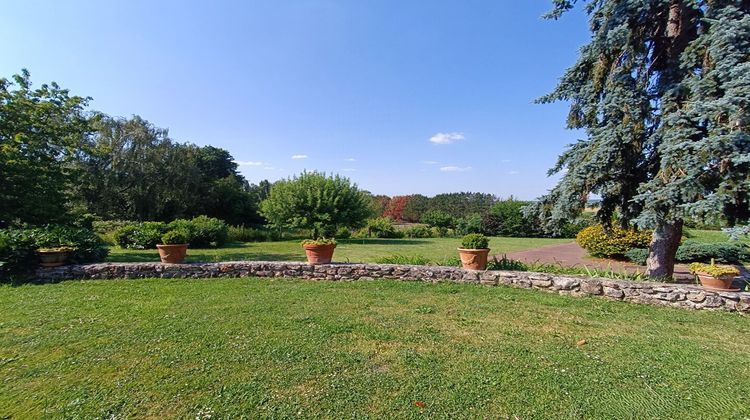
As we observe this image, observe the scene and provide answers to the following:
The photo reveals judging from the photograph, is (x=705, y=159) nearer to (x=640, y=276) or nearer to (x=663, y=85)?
(x=663, y=85)

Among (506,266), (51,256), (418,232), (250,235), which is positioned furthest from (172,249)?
(418,232)

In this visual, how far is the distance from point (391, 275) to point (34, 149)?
992 centimetres

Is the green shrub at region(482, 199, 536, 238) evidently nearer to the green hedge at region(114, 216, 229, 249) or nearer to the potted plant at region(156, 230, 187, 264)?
the green hedge at region(114, 216, 229, 249)

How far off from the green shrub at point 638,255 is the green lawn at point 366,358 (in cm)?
568

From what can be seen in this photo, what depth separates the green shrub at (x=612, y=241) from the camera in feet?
32.6

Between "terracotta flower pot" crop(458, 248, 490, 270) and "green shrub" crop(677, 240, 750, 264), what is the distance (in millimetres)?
7476

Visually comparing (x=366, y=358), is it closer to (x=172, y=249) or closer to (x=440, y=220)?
(x=172, y=249)

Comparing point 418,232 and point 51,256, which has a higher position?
point 51,256

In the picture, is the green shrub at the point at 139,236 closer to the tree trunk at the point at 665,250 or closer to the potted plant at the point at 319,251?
the potted plant at the point at 319,251

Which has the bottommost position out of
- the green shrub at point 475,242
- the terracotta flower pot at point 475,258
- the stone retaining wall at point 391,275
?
the stone retaining wall at point 391,275

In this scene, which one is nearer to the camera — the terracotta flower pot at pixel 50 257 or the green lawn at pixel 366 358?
the green lawn at pixel 366 358

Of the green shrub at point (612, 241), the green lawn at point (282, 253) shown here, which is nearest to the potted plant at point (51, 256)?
the green lawn at point (282, 253)

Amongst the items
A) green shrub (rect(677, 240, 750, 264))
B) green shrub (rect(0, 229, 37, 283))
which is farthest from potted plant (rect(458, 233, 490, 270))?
green shrub (rect(0, 229, 37, 283))

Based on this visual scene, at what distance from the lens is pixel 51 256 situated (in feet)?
20.8
